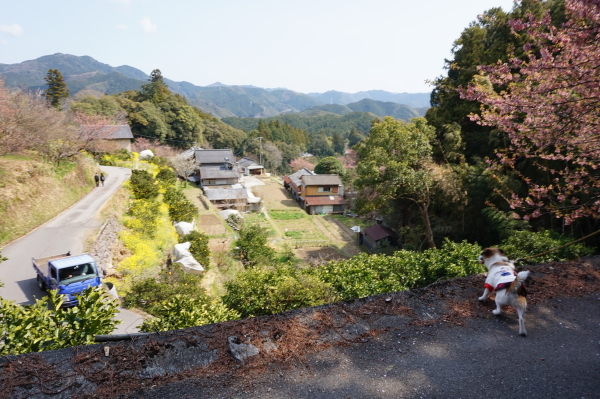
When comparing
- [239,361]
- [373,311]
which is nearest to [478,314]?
[373,311]

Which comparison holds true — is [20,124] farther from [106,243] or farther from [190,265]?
[190,265]

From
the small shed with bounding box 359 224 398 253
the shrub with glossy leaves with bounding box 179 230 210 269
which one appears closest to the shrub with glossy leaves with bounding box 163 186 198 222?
the shrub with glossy leaves with bounding box 179 230 210 269

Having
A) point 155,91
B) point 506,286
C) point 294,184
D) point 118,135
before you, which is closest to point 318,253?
point 506,286

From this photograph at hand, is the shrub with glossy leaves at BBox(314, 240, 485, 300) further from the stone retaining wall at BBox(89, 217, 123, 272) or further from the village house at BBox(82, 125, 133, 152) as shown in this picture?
the village house at BBox(82, 125, 133, 152)

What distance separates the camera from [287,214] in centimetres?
3216

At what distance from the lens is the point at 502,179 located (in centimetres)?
1052

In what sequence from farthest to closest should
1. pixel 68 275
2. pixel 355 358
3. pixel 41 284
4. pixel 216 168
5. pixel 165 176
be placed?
pixel 216 168 → pixel 165 176 → pixel 41 284 → pixel 68 275 → pixel 355 358

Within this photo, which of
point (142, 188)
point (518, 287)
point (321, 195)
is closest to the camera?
point (518, 287)

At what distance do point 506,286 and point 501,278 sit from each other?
0.39 ft

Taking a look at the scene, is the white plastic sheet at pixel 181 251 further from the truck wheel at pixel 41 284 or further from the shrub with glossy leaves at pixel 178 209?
the shrub with glossy leaves at pixel 178 209

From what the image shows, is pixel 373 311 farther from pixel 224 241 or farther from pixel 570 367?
pixel 224 241

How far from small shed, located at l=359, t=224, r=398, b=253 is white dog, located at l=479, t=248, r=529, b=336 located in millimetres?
16259

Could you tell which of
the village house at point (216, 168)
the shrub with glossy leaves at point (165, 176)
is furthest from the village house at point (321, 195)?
the shrub with glossy leaves at point (165, 176)

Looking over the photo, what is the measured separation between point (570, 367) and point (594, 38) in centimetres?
408
